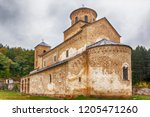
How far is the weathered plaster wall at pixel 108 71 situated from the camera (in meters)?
16.2

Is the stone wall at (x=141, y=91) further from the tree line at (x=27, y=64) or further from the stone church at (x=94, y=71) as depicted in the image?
the tree line at (x=27, y=64)

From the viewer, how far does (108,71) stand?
1634 cm

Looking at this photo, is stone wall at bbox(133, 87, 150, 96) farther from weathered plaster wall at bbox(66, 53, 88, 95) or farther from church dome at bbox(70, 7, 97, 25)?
weathered plaster wall at bbox(66, 53, 88, 95)

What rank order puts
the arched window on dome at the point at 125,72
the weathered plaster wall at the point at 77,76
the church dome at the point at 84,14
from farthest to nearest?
the church dome at the point at 84,14 → the arched window on dome at the point at 125,72 → the weathered plaster wall at the point at 77,76

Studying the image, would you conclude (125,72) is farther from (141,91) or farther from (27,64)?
(27,64)

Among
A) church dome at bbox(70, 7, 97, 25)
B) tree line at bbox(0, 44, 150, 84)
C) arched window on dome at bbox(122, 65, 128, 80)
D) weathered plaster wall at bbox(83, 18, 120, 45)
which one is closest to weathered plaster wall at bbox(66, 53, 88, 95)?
weathered plaster wall at bbox(83, 18, 120, 45)

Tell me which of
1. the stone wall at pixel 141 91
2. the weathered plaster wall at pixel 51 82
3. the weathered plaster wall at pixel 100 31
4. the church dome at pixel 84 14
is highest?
the church dome at pixel 84 14

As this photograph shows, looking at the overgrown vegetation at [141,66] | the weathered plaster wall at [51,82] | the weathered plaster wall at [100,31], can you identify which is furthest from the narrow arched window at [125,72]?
the overgrown vegetation at [141,66]

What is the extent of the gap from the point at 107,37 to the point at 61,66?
6258mm

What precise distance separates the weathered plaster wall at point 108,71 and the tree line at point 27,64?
28763 millimetres

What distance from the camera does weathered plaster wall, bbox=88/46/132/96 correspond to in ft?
53.1

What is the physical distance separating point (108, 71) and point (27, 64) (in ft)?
141

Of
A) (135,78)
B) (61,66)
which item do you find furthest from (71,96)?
(135,78)

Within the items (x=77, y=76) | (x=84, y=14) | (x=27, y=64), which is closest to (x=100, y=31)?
(x=84, y=14)
